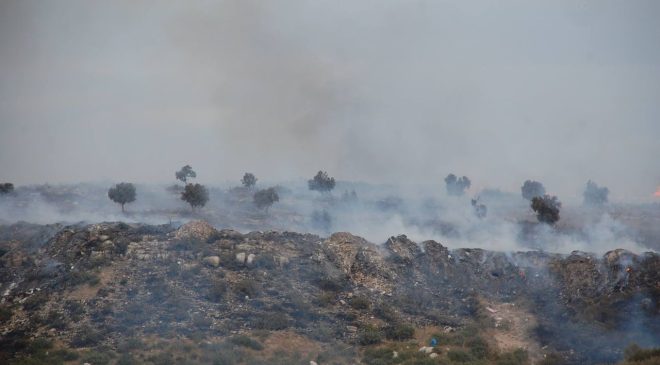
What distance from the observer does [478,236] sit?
48.9 metres

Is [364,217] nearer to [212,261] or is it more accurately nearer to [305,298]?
[212,261]

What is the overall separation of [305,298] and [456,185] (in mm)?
59362

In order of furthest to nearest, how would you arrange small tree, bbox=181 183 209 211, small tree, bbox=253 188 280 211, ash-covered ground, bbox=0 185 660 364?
1. small tree, bbox=253 188 280 211
2. small tree, bbox=181 183 209 211
3. ash-covered ground, bbox=0 185 660 364

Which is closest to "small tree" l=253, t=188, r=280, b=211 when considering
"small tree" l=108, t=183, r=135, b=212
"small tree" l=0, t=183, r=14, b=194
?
"small tree" l=108, t=183, r=135, b=212

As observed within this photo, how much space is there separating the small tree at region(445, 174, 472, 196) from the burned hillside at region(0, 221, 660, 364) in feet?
164

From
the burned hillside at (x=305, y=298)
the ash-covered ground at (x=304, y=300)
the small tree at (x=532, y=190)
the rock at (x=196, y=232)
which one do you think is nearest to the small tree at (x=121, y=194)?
the ash-covered ground at (x=304, y=300)

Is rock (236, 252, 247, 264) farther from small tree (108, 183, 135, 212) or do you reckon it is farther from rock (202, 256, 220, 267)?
small tree (108, 183, 135, 212)

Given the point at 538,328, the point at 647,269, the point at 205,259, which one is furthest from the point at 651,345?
the point at 205,259

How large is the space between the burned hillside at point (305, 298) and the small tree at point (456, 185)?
1965 inches

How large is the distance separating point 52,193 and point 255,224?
39796 mm

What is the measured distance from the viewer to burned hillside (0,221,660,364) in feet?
67.4

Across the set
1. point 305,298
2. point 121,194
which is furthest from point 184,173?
point 305,298

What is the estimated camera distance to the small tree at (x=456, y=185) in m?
80.1

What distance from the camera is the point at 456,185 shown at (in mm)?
80188
